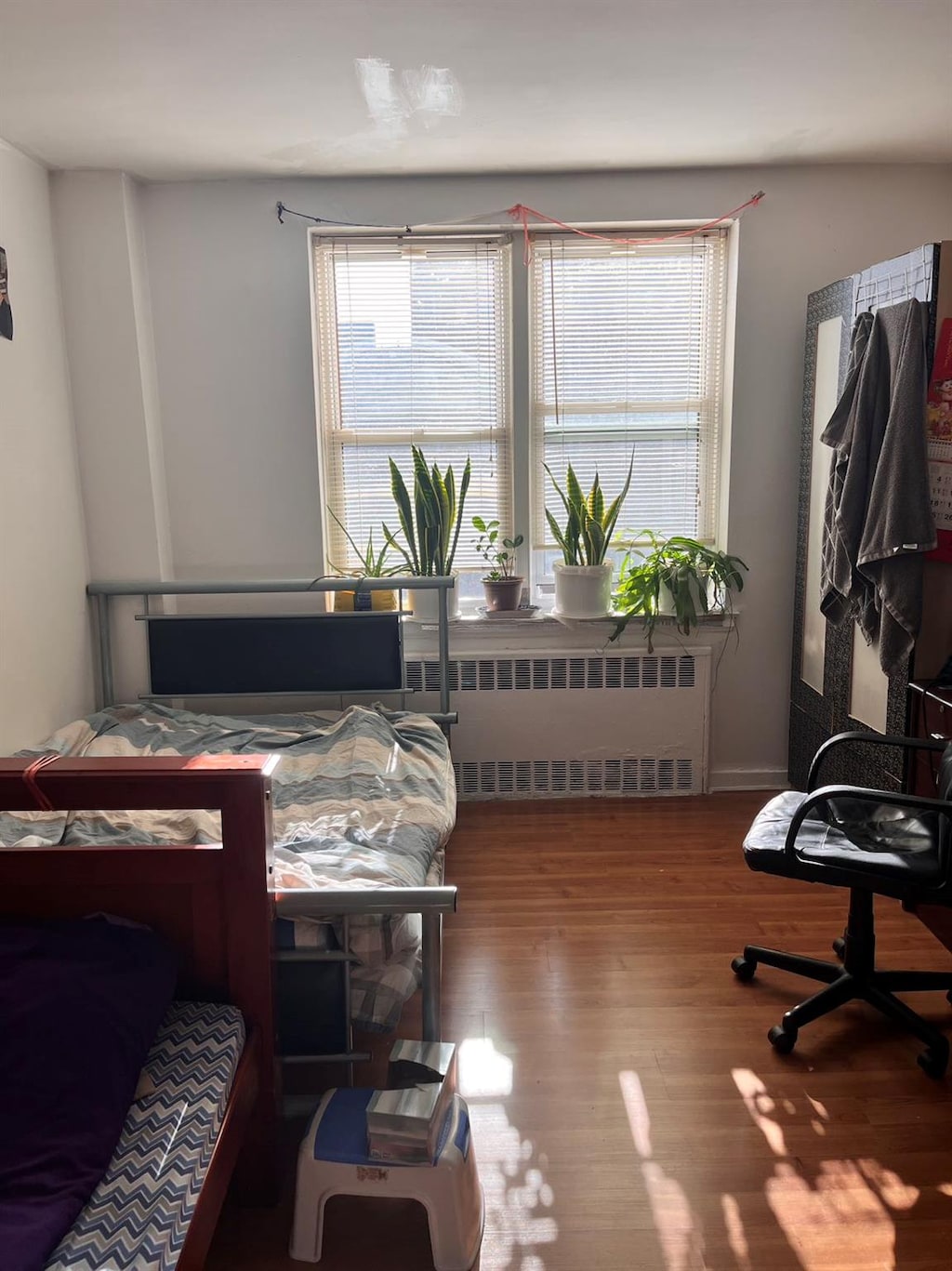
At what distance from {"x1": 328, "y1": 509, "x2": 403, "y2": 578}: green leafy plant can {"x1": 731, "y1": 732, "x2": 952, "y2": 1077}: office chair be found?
1.90 m

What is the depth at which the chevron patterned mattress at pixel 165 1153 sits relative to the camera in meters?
1.17

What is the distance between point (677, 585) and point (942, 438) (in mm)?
1184

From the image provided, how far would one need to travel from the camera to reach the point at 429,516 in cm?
359

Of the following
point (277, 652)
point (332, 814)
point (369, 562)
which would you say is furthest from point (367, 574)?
point (332, 814)

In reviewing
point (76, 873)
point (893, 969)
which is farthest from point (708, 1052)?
point (76, 873)

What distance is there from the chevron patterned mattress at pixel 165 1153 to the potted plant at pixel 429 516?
224cm

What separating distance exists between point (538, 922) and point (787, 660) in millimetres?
1737

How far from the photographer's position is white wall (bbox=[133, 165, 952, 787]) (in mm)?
3531

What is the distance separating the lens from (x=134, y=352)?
3445 millimetres

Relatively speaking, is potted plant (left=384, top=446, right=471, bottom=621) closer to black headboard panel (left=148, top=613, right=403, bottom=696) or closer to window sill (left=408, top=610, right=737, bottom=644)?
window sill (left=408, top=610, right=737, bottom=644)

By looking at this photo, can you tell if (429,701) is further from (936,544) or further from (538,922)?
(936,544)

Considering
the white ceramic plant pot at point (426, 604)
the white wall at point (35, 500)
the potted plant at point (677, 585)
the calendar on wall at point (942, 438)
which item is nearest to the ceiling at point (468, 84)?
the white wall at point (35, 500)

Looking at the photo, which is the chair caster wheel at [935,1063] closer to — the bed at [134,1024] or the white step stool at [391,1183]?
the white step stool at [391,1183]

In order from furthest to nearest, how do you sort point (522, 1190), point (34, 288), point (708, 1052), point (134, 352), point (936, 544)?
1. point (134, 352)
2. point (34, 288)
3. point (936, 544)
4. point (708, 1052)
5. point (522, 1190)
